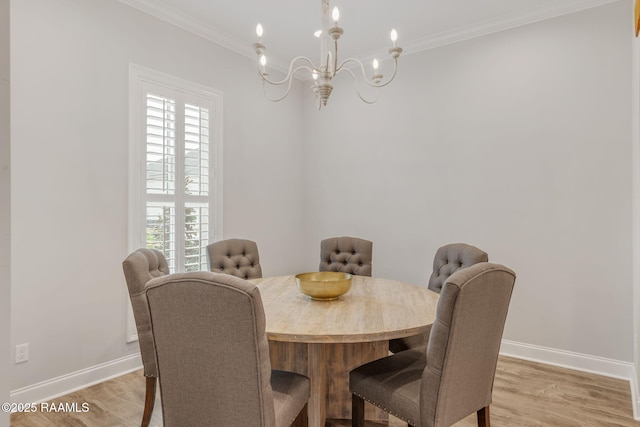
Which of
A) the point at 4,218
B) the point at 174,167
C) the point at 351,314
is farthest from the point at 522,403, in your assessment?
the point at 174,167

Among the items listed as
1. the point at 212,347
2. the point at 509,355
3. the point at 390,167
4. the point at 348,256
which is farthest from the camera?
the point at 390,167

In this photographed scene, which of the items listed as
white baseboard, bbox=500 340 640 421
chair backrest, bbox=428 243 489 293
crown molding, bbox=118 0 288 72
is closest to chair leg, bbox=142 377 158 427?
chair backrest, bbox=428 243 489 293

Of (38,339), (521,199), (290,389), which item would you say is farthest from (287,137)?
(290,389)

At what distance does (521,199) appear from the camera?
3270 mm

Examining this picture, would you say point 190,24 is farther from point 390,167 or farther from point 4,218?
point 4,218

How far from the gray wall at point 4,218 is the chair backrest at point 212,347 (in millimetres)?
576

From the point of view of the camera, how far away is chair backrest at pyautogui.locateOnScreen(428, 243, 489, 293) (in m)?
2.41

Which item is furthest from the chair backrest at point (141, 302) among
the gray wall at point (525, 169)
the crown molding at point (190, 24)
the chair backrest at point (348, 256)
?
the gray wall at point (525, 169)

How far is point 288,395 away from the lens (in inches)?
61.6

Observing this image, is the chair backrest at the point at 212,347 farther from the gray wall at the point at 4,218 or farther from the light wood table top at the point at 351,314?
the gray wall at the point at 4,218

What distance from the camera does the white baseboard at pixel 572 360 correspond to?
9.35 feet

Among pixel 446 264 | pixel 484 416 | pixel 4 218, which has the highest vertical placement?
pixel 4 218

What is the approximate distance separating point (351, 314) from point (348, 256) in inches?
53.3

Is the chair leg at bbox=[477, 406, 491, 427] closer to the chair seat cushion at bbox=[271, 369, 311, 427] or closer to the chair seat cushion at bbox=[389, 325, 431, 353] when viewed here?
the chair seat cushion at bbox=[389, 325, 431, 353]
